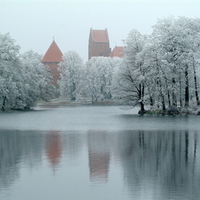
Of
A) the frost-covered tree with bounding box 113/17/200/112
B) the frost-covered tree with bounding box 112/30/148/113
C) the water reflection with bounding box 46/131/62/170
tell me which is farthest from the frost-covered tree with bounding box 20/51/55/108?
the water reflection with bounding box 46/131/62/170

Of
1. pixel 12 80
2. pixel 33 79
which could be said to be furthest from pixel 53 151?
pixel 33 79

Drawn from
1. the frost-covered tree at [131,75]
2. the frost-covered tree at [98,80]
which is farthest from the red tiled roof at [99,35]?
the frost-covered tree at [131,75]

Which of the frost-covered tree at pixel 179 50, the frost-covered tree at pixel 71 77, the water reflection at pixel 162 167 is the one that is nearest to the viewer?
the water reflection at pixel 162 167

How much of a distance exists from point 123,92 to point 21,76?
1506cm

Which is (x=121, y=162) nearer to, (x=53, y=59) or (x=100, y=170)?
(x=100, y=170)

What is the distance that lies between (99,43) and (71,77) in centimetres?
5349

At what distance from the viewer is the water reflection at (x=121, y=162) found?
8.53 meters

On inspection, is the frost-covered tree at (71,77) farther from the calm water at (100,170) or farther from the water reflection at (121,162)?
the calm water at (100,170)

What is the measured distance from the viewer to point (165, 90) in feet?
120

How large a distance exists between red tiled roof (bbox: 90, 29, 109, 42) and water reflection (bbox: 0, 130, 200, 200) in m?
115

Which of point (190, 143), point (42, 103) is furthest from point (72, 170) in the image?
point (42, 103)

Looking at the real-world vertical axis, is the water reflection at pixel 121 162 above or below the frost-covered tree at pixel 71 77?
below

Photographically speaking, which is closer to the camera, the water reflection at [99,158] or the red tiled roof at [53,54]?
the water reflection at [99,158]

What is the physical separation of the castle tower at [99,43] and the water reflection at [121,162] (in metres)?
115
